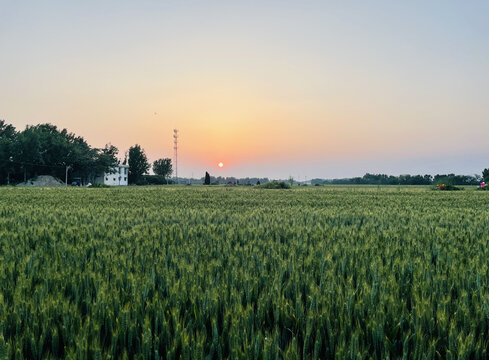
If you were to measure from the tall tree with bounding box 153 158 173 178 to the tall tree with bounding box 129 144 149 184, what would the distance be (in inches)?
1392

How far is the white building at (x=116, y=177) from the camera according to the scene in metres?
113

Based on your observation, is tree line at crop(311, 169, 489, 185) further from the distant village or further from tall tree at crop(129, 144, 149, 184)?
tall tree at crop(129, 144, 149, 184)

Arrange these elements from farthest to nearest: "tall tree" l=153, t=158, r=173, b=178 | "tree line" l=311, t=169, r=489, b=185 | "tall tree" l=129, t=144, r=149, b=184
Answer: "tall tree" l=153, t=158, r=173, b=178
"tall tree" l=129, t=144, r=149, b=184
"tree line" l=311, t=169, r=489, b=185

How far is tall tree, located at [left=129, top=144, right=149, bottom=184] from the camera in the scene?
123875mm

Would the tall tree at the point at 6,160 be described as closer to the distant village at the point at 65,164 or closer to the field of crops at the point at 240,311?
the distant village at the point at 65,164

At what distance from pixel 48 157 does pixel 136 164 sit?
1384 inches

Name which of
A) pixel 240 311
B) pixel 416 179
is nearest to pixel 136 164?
pixel 416 179

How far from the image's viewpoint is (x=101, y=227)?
6.89m

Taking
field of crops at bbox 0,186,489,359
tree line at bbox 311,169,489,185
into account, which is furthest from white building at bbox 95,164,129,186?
field of crops at bbox 0,186,489,359

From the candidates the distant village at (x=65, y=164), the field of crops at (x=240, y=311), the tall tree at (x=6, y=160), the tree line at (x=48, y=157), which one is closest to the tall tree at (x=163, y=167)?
the distant village at (x=65, y=164)

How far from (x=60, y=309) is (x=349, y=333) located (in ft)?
6.16


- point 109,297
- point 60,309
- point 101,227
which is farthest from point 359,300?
point 101,227

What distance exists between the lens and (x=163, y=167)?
Answer: 164 m

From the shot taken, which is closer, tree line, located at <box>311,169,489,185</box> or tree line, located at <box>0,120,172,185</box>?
tree line, located at <box>0,120,172,185</box>
